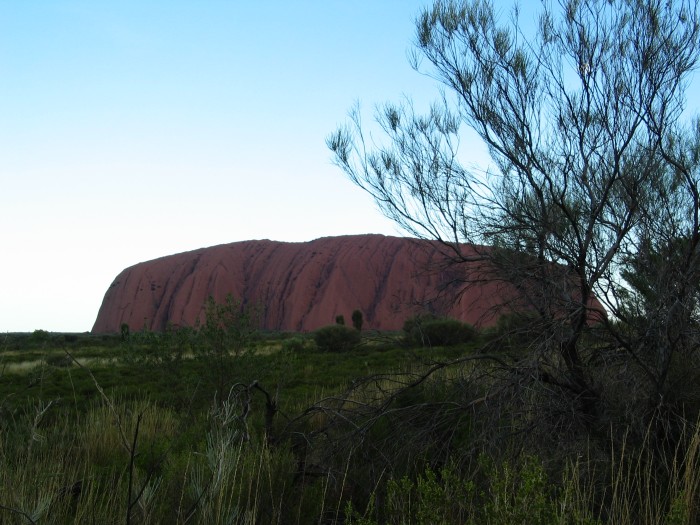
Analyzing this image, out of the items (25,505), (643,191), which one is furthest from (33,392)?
(643,191)

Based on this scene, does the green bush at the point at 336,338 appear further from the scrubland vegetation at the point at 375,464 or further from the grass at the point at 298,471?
the scrubland vegetation at the point at 375,464

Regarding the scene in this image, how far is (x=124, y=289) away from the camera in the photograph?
59.8m

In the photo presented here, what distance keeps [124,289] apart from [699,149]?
58.1m

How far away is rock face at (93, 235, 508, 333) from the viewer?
159ft

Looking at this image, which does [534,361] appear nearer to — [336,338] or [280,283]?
[336,338]

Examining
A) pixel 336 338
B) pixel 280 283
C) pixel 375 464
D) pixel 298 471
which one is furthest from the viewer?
pixel 280 283

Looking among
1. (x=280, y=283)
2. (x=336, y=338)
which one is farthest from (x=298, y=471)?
(x=280, y=283)

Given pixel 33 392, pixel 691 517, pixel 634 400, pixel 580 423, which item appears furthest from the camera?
pixel 33 392

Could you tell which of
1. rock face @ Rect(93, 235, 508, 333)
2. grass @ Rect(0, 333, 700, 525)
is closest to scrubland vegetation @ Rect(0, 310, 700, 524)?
grass @ Rect(0, 333, 700, 525)

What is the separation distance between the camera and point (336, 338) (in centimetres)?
2473

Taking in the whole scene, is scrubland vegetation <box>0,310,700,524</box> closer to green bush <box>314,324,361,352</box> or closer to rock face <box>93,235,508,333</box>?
green bush <box>314,324,361,352</box>

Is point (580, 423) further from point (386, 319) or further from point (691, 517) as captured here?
point (386, 319)

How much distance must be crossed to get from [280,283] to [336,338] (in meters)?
28.8

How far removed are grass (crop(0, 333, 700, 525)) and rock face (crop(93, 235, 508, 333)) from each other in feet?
126
